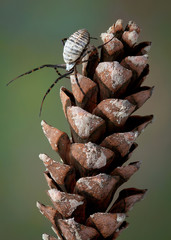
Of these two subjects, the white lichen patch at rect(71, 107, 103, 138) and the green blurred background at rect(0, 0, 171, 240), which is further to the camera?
the green blurred background at rect(0, 0, 171, 240)

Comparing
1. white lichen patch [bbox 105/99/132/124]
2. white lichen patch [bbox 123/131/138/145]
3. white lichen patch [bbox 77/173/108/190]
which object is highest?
Result: white lichen patch [bbox 105/99/132/124]

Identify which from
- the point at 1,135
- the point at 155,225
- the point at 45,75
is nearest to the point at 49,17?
the point at 45,75

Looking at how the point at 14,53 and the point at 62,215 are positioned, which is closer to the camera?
the point at 62,215

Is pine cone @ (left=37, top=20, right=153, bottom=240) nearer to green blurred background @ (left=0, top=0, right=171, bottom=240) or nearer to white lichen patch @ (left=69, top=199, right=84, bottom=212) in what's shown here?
white lichen patch @ (left=69, top=199, right=84, bottom=212)

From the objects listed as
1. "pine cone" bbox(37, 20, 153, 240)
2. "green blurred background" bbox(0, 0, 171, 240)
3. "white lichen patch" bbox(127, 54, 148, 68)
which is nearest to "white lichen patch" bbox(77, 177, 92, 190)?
"pine cone" bbox(37, 20, 153, 240)

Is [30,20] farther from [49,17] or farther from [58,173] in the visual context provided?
[58,173]

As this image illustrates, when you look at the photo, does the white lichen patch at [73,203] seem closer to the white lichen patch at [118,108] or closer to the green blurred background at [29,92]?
the white lichen patch at [118,108]

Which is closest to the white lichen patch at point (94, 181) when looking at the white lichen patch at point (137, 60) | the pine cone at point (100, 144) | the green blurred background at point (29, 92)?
the pine cone at point (100, 144)
